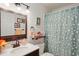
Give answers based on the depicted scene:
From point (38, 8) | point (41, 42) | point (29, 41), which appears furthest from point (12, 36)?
point (38, 8)

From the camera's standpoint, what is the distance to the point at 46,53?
1532 mm

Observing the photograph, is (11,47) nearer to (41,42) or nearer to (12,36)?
(12,36)

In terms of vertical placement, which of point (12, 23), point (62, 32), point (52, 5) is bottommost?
point (62, 32)

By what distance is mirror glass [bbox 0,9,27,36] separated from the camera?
4.62 ft

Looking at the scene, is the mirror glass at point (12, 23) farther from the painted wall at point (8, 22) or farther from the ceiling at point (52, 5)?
the ceiling at point (52, 5)

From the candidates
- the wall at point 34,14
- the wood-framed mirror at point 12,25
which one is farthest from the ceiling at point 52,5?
the wood-framed mirror at point 12,25

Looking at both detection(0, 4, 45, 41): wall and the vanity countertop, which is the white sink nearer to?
the vanity countertop

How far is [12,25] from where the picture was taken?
1461 mm

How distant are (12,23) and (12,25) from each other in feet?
0.08

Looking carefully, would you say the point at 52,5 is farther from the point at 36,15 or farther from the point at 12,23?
the point at 12,23

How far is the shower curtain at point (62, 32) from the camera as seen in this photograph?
1478mm

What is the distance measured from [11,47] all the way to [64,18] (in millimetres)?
753

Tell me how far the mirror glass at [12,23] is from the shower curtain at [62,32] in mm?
303

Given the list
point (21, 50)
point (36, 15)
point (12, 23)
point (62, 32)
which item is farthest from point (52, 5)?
point (21, 50)
